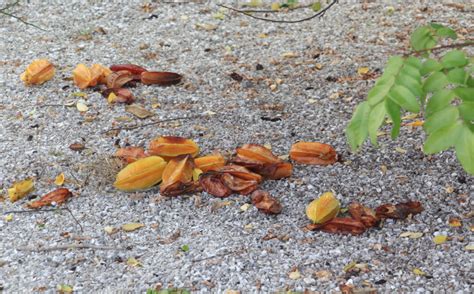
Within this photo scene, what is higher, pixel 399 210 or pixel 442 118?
pixel 442 118

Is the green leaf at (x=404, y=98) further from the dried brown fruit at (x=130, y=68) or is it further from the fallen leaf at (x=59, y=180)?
the dried brown fruit at (x=130, y=68)

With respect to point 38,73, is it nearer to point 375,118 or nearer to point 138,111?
point 138,111

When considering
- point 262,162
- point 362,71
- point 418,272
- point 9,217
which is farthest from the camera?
point 362,71

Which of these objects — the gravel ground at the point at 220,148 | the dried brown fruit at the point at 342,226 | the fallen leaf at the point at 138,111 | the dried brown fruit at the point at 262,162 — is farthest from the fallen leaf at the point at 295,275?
the fallen leaf at the point at 138,111

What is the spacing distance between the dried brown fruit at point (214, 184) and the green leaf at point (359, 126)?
1.38 m

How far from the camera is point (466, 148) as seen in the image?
1.95 metres

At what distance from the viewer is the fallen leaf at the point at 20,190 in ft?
11.7

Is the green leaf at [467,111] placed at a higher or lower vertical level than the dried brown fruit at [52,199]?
higher

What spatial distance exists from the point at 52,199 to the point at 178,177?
580mm

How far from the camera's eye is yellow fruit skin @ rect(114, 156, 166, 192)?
3.51 metres

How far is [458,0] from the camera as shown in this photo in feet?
18.5

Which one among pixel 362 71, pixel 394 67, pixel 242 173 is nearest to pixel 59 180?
pixel 242 173

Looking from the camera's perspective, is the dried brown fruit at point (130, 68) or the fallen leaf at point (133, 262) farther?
the dried brown fruit at point (130, 68)

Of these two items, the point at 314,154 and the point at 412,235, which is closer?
the point at 412,235
